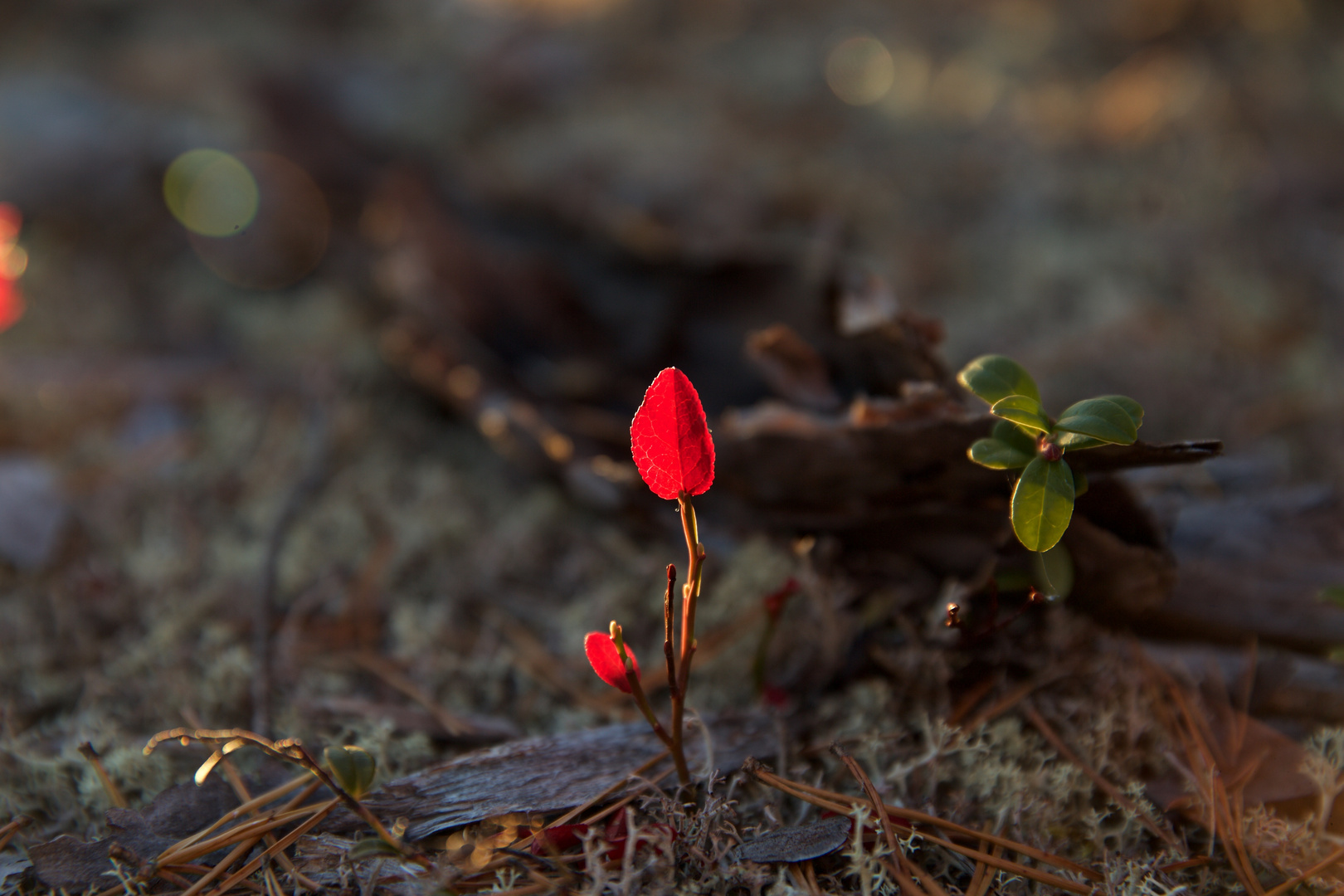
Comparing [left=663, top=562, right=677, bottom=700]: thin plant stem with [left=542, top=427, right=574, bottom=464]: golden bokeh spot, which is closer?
[left=663, top=562, right=677, bottom=700]: thin plant stem

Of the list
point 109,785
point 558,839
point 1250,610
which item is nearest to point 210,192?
point 109,785

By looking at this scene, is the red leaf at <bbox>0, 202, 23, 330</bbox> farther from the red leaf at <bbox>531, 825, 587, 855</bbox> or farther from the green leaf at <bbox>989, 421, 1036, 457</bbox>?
the green leaf at <bbox>989, 421, 1036, 457</bbox>

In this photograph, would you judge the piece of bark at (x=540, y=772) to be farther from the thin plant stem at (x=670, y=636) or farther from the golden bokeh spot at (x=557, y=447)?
the golden bokeh spot at (x=557, y=447)

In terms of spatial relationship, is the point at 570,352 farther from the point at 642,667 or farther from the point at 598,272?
the point at 642,667

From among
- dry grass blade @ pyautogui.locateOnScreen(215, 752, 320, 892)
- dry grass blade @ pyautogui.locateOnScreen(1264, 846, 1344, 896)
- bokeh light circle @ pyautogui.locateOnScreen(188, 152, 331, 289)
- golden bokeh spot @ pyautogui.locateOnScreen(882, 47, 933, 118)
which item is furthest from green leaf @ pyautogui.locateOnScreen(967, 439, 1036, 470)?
golden bokeh spot @ pyautogui.locateOnScreen(882, 47, 933, 118)

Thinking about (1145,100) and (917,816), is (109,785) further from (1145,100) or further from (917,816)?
(1145,100)
